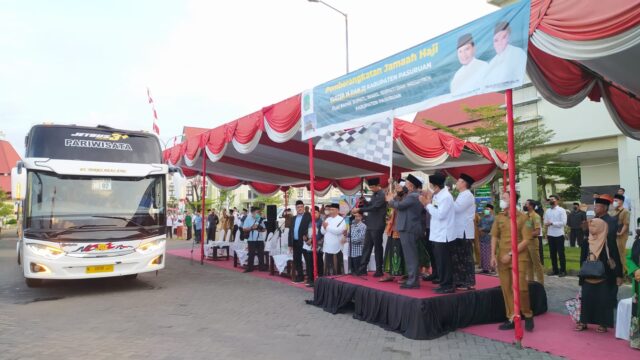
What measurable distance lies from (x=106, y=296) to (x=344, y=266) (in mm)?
4829

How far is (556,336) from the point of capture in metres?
5.39

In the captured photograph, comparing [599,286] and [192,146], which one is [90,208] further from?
[599,286]

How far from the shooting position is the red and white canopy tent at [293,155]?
8422mm

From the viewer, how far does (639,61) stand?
15.7 ft

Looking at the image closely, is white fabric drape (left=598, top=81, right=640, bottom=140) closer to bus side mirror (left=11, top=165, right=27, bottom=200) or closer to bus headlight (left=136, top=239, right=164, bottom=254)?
bus headlight (left=136, top=239, right=164, bottom=254)

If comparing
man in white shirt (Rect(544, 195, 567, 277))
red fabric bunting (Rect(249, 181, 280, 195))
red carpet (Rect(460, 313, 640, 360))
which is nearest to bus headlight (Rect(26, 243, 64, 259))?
red carpet (Rect(460, 313, 640, 360))

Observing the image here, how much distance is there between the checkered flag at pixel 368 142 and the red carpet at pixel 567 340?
2.67m

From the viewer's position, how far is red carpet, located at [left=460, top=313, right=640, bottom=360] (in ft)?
15.4

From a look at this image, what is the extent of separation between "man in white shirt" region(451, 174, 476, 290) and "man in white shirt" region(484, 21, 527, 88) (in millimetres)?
1764

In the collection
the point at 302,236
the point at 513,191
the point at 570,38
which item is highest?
the point at 570,38

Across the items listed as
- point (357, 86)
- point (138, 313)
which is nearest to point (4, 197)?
point (138, 313)

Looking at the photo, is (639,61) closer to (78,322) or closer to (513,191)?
(513,191)

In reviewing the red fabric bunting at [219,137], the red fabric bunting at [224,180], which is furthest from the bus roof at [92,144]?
the red fabric bunting at [224,180]

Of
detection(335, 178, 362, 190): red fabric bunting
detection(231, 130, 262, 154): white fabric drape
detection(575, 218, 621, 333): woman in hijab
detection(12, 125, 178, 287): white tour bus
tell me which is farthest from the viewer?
detection(335, 178, 362, 190): red fabric bunting
